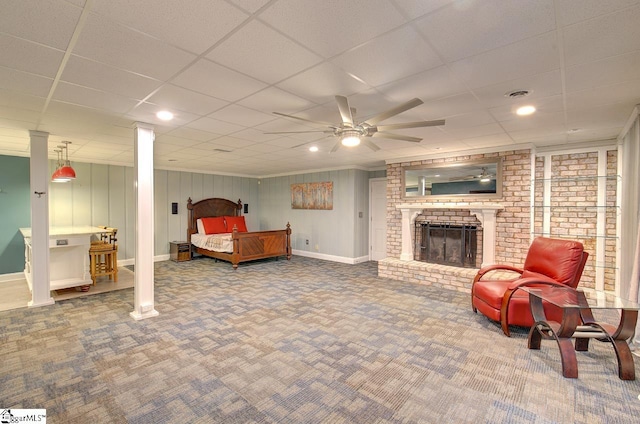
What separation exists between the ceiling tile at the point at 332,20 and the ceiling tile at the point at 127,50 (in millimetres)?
794

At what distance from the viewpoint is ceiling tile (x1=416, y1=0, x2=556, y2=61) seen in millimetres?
1533

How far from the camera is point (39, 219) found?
4066 mm

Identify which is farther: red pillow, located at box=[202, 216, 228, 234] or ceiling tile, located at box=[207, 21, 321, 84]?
red pillow, located at box=[202, 216, 228, 234]

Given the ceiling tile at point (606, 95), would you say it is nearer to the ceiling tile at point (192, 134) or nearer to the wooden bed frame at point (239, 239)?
the ceiling tile at point (192, 134)

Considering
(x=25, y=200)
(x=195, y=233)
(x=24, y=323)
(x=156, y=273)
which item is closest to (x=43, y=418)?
(x=24, y=323)

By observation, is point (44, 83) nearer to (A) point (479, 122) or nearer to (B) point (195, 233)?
(A) point (479, 122)

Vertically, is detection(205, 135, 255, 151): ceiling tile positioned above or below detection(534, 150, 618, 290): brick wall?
above

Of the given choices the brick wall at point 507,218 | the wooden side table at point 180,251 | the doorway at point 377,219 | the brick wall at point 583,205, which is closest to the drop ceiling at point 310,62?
the brick wall at point 583,205

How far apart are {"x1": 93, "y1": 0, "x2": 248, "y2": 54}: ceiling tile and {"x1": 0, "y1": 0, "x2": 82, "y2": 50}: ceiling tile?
7.3 inches

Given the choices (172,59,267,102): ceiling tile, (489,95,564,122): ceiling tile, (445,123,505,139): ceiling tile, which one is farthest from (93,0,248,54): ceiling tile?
(445,123,505,139): ceiling tile

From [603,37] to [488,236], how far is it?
3.71m

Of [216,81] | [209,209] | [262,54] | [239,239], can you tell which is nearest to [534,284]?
[262,54]

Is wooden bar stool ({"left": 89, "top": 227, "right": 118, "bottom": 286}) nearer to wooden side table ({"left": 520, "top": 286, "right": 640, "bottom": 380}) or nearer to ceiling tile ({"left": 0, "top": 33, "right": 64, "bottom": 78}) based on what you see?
ceiling tile ({"left": 0, "top": 33, "right": 64, "bottom": 78})

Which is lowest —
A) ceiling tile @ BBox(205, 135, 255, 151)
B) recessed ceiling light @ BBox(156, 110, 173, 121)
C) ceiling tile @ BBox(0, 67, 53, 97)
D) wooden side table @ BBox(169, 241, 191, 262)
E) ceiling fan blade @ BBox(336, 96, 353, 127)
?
wooden side table @ BBox(169, 241, 191, 262)
